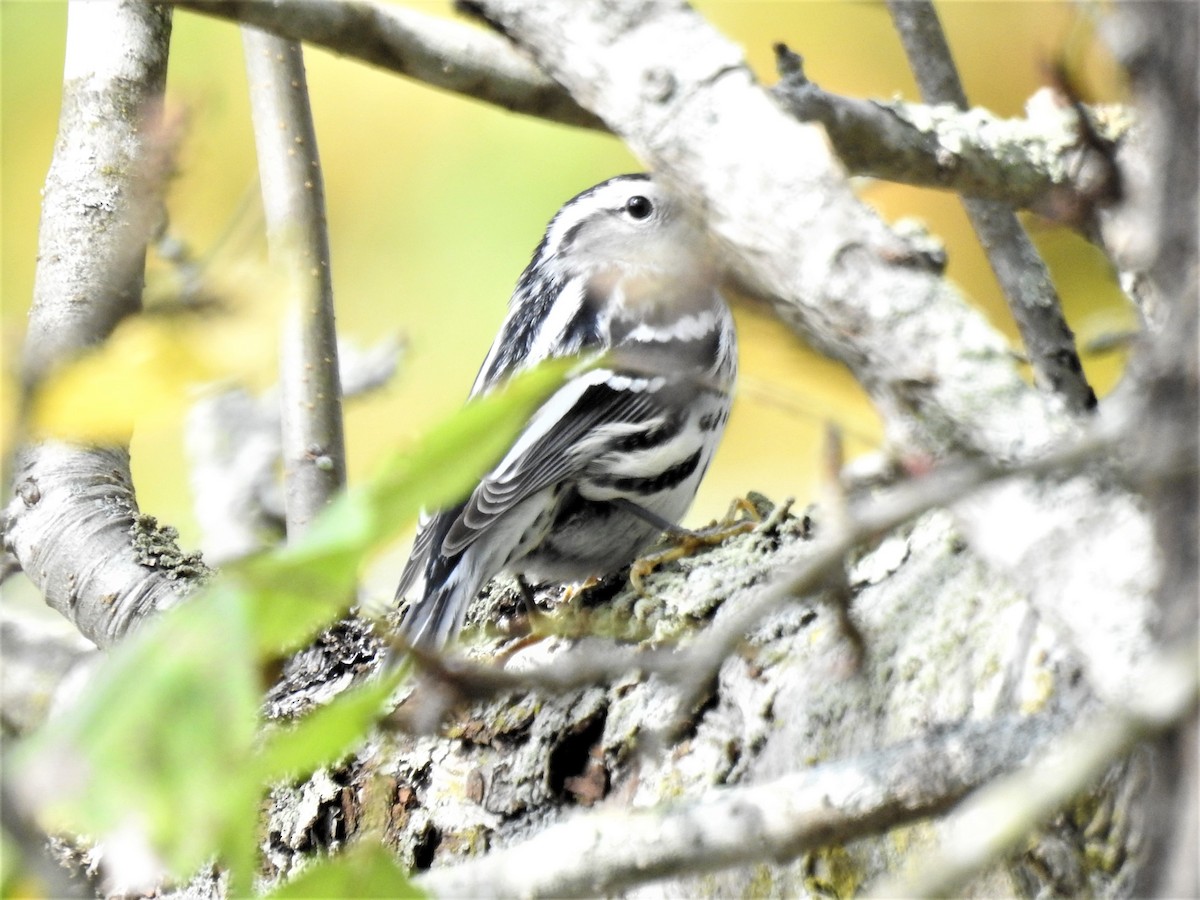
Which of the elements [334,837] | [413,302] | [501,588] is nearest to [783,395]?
[334,837]

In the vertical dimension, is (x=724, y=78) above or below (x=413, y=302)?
below

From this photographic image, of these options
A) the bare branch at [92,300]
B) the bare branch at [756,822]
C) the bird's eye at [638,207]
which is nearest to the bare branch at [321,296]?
the bare branch at [92,300]

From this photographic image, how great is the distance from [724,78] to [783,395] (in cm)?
17

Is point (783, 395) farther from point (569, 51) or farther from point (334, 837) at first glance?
point (334, 837)

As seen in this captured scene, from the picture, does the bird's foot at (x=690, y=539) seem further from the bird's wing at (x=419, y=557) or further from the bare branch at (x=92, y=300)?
the bare branch at (x=92, y=300)

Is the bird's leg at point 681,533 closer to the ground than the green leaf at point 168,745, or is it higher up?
higher up

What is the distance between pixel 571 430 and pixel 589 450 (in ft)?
0.10

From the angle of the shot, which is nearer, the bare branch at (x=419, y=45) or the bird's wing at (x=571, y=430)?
the bare branch at (x=419, y=45)

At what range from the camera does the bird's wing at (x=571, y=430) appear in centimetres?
119

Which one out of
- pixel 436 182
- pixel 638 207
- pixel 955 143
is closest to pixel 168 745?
pixel 955 143

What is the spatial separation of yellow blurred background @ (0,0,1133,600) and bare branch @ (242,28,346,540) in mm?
854

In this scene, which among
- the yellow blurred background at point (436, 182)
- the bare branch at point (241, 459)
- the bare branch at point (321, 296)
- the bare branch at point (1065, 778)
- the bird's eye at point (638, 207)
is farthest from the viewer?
the yellow blurred background at point (436, 182)

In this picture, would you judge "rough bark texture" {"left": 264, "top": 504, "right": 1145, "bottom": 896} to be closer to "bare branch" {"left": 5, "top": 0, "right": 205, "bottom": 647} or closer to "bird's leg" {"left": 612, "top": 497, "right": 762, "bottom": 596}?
"bird's leg" {"left": 612, "top": 497, "right": 762, "bottom": 596}

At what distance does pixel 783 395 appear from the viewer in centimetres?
50
